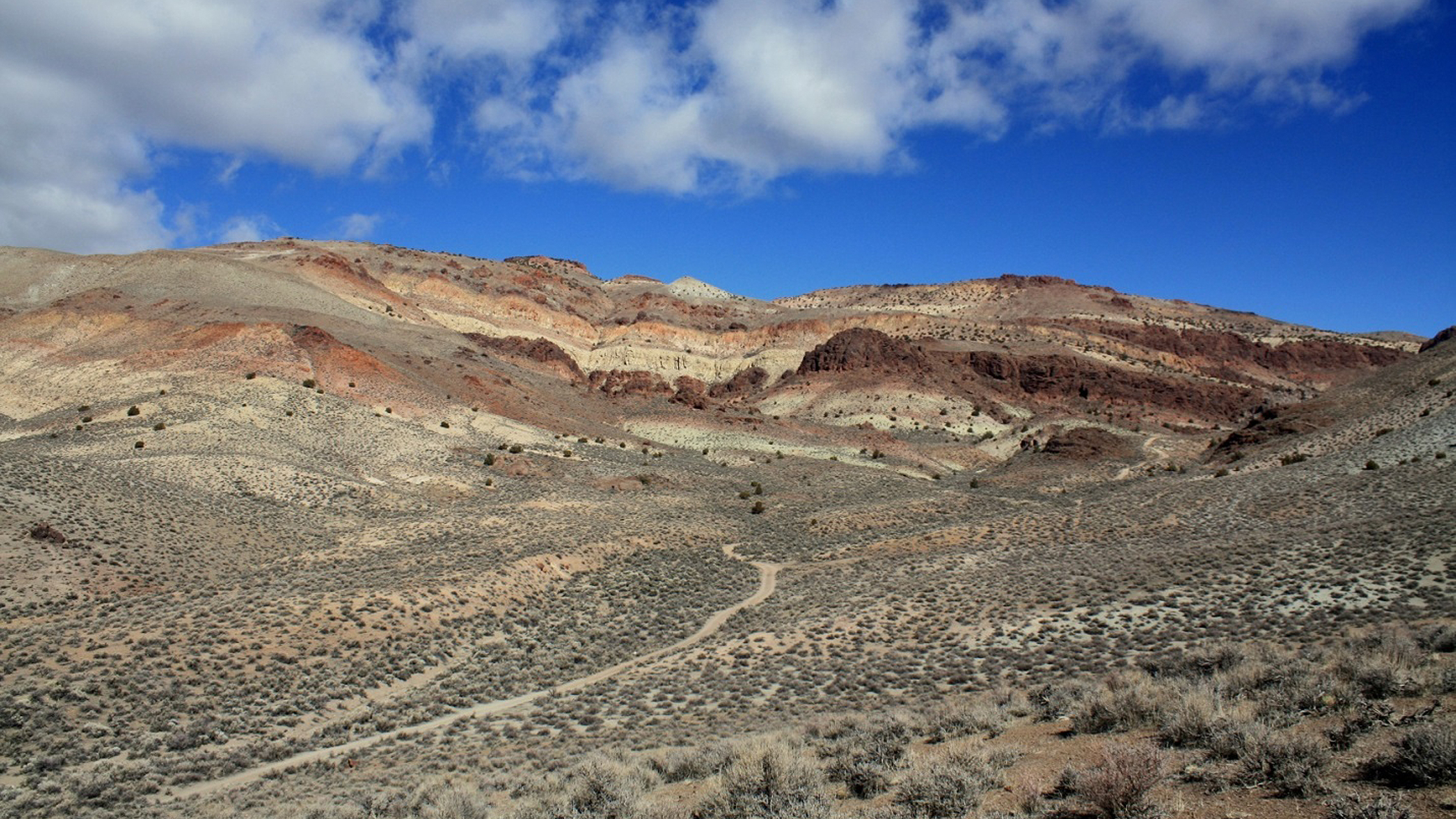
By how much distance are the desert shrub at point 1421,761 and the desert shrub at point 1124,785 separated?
169 cm

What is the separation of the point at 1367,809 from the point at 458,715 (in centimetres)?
1554

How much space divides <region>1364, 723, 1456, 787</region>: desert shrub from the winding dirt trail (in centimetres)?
1492

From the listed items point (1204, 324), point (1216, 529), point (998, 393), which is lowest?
point (1216, 529)

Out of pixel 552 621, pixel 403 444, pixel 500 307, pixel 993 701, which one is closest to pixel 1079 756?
pixel 993 701

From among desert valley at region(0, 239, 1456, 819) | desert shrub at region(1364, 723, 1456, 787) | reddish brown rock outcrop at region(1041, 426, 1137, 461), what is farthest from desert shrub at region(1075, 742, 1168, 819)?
reddish brown rock outcrop at region(1041, 426, 1137, 461)

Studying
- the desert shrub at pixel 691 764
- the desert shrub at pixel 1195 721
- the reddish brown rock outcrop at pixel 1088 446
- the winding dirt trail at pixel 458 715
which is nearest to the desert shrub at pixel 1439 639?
the desert shrub at pixel 1195 721

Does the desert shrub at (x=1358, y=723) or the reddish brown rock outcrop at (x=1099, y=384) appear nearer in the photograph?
the desert shrub at (x=1358, y=723)

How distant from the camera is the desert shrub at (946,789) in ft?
25.8

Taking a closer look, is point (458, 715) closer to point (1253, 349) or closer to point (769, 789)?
point (769, 789)

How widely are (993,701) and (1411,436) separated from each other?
89.6 ft

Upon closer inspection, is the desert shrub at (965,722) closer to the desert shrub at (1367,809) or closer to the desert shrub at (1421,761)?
the desert shrub at (1421,761)

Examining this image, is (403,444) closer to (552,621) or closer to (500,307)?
(552,621)

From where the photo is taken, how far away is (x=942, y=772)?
8.38 meters

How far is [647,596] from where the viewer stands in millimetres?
26281
